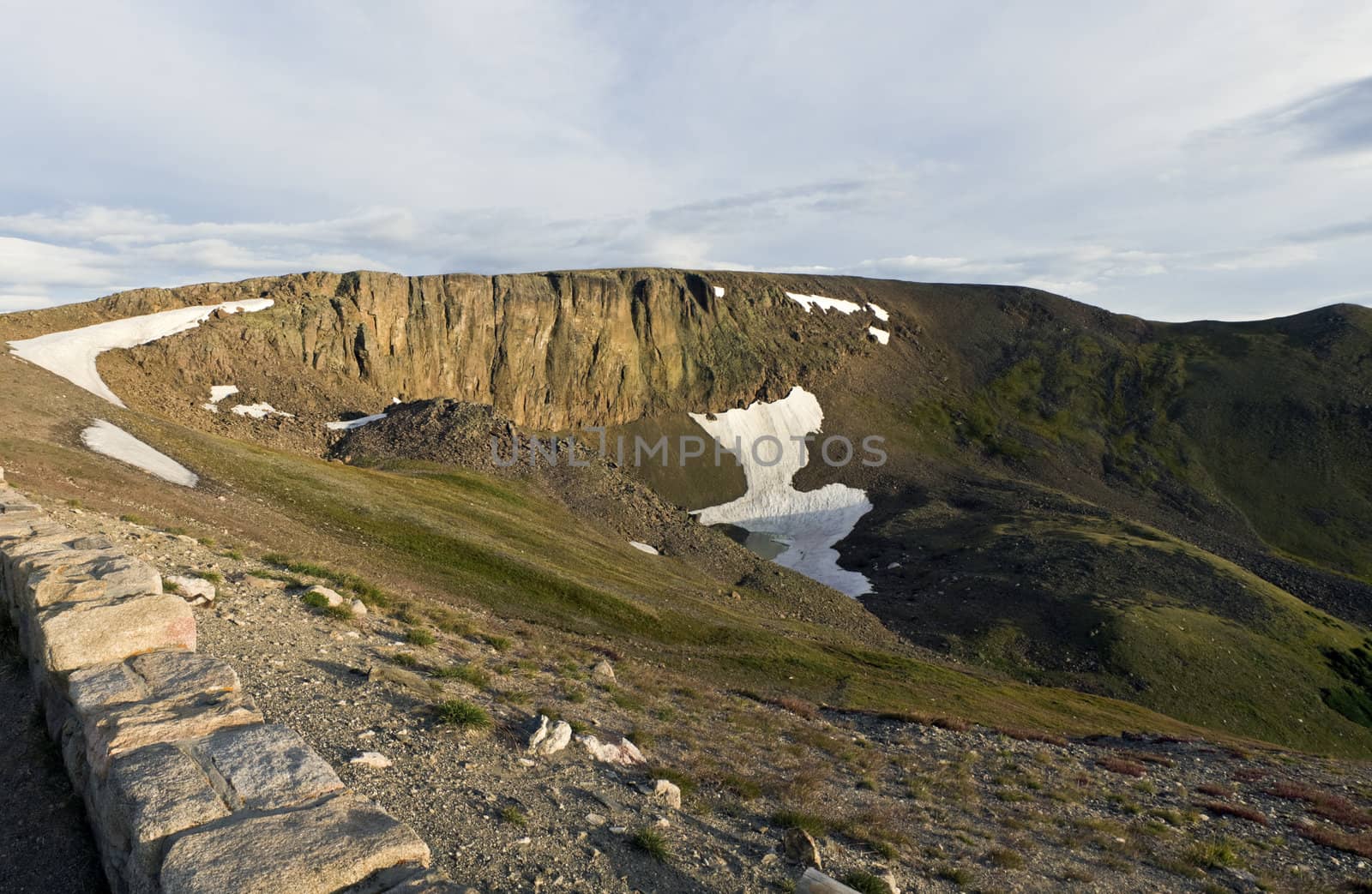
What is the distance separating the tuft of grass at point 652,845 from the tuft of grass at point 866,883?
10.5 ft

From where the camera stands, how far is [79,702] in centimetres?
984

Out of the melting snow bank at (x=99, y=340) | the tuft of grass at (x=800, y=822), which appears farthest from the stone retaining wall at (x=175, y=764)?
the melting snow bank at (x=99, y=340)

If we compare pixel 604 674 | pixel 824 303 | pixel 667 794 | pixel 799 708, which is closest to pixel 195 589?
pixel 604 674

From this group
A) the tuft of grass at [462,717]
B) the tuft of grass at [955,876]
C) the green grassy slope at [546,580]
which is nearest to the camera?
the tuft of grass at [955,876]

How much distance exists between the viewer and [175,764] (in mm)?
8406

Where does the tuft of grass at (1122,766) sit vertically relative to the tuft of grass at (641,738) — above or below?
below

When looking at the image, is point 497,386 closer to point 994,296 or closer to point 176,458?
point 176,458

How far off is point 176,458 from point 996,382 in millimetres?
124114

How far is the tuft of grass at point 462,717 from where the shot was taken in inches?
547

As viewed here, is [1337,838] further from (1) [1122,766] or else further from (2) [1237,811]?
(1) [1122,766]

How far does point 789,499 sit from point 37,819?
9349 centimetres

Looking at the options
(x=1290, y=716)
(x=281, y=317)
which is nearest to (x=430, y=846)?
(x=1290, y=716)

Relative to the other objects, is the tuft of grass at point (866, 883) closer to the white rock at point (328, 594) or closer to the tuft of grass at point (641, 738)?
the tuft of grass at point (641, 738)

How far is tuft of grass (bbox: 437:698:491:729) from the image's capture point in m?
13.9
